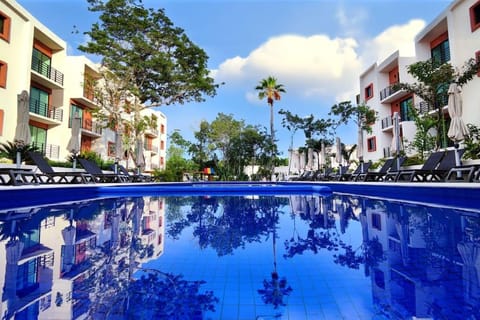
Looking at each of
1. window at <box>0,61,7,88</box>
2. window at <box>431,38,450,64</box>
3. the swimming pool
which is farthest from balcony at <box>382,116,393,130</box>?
window at <box>0,61,7,88</box>

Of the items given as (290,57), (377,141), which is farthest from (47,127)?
(377,141)

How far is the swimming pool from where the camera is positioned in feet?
4.53

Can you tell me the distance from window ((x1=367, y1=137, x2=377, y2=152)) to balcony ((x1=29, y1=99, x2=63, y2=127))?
872 inches

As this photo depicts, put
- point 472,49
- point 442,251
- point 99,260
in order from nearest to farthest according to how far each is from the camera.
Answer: point 99,260
point 442,251
point 472,49

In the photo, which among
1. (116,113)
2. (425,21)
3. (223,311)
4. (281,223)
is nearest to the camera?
(223,311)

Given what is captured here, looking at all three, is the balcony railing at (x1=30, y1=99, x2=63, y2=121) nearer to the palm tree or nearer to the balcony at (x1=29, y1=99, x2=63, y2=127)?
the balcony at (x1=29, y1=99, x2=63, y2=127)

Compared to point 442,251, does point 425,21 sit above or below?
above

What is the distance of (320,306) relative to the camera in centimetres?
140

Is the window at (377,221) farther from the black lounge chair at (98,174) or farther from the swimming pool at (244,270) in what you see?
the black lounge chair at (98,174)

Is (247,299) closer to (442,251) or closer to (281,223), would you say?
(442,251)

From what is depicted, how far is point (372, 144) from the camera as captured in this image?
74.4 feet

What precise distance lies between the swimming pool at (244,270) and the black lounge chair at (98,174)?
23.3ft

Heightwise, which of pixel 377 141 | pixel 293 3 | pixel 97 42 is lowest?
pixel 377 141

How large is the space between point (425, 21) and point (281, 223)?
19.0 metres
